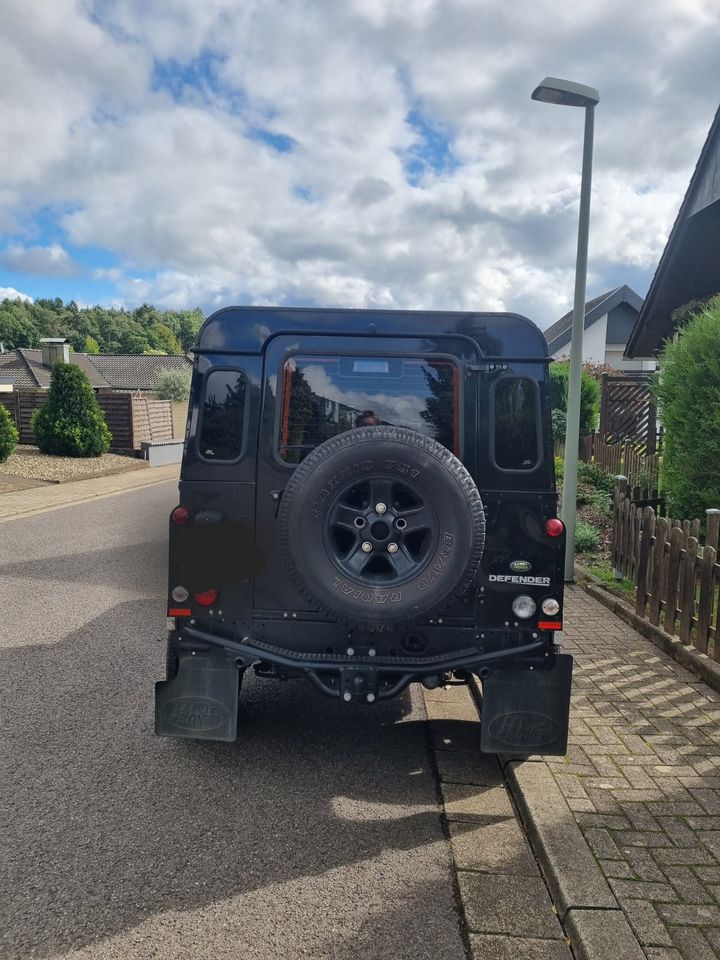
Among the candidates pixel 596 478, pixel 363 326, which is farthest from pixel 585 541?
pixel 363 326

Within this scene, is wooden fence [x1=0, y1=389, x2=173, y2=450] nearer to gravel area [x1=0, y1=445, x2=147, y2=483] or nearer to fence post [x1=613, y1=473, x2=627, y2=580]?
gravel area [x1=0, y1=445, x2=147, y2=483]

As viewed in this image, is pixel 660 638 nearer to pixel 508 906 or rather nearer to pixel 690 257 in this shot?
pixel 508 906

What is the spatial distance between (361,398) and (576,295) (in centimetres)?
553

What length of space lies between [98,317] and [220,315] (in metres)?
139

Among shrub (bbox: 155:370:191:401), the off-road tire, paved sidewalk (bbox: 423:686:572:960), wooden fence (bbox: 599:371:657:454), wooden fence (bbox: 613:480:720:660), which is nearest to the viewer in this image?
paved sidewalk (bbox: 423:686:572:960)

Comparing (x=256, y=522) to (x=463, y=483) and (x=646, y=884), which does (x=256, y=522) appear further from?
(x=646, y=884)

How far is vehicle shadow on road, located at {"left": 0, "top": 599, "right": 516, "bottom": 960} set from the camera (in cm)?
292

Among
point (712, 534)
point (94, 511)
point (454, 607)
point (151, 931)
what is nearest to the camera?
point (151, 931)

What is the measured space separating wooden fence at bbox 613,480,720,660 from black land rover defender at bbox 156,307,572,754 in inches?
82.2

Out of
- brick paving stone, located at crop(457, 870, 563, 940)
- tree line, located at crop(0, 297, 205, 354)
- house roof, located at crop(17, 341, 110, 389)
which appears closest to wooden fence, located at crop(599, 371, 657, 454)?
brick paving stone, located at crop(457, 870, 563, 940)

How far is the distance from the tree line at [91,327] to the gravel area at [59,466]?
92728mm

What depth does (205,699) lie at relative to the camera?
160 inches

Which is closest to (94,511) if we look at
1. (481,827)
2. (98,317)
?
(481,827)

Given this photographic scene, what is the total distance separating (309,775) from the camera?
4102 millimetres
